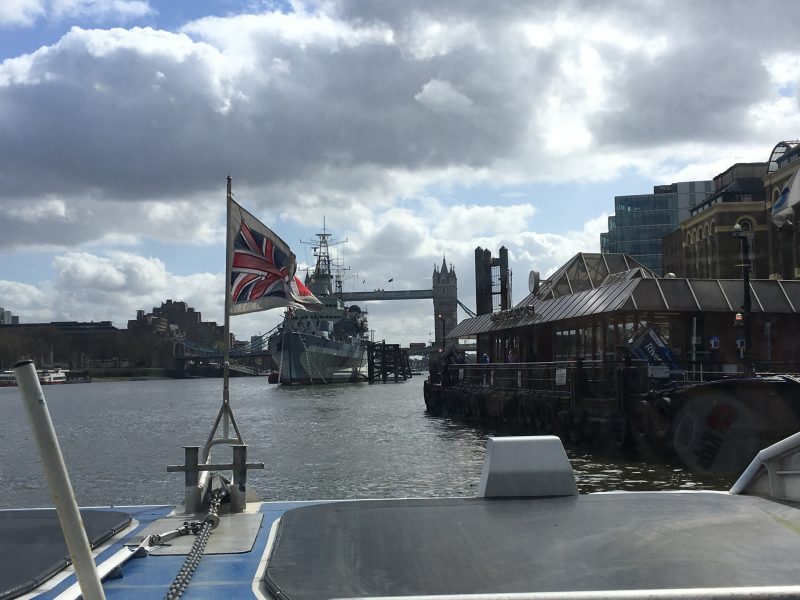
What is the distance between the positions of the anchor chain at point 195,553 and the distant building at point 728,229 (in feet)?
247

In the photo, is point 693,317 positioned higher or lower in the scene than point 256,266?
higher

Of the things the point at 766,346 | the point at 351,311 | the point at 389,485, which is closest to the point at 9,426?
the point at 389,485

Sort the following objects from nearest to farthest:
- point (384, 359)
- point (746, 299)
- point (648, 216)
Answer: point (746, 299) → point (384, 359) → point (648, 216)

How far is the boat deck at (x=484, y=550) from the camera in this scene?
4.70 meters

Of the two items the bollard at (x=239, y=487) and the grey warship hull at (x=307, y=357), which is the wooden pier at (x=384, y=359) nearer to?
the grey warship hull at (x=307, y=357)

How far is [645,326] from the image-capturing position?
103 feet

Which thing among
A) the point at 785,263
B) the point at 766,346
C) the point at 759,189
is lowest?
the point at 766,346

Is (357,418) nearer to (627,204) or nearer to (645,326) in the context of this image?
(645,326)

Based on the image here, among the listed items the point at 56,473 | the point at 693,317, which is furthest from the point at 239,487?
the point at 693,317

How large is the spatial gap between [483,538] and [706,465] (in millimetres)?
19201

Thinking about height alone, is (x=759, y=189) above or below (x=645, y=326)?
above

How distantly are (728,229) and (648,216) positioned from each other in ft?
186

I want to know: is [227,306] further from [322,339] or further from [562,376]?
[322,339]

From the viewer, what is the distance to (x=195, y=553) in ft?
19.2
